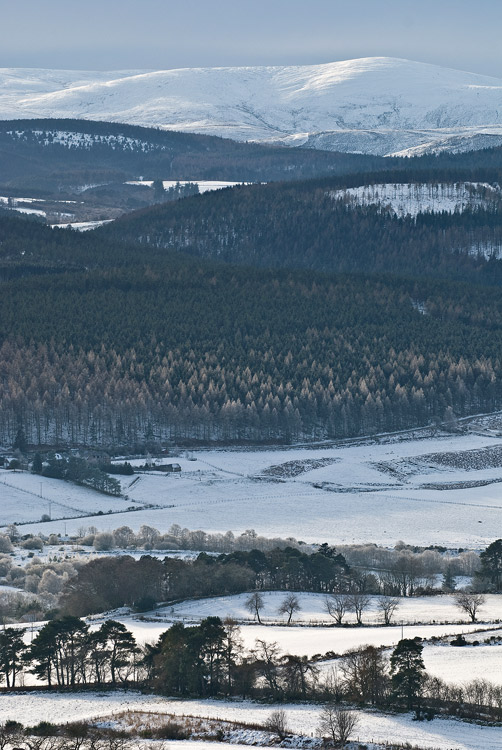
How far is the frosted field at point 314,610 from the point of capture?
9212 cm

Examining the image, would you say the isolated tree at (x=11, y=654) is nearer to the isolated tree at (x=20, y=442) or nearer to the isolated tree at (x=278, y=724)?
the isolated tree at (x=278, y=724)

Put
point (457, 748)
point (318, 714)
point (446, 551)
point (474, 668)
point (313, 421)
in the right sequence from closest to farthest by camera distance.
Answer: point (457, 748), point (318, 714), point (474, 668), point (446, 551), point (313, 421)

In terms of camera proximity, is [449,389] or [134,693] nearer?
→ [134,693]

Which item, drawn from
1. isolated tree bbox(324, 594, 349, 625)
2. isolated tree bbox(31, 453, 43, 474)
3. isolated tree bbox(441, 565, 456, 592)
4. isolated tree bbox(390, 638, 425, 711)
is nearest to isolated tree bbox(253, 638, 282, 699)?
isolated tree bbox(390, 638, 425, 711)

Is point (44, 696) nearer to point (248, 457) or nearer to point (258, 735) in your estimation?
point (258, 735)

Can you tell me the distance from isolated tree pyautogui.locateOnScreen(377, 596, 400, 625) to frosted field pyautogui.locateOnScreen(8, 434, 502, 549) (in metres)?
27.0

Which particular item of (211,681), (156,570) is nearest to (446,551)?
(156,570)

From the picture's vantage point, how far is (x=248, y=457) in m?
170

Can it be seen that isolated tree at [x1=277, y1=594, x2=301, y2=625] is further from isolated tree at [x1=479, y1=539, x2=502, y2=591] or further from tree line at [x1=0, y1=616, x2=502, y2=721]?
isolated tree at [x1=479, y1=539, x2=502, y2=591]

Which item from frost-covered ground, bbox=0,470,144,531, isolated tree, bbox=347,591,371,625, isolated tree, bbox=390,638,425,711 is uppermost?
isolated tree, bbox=390,638,425,711

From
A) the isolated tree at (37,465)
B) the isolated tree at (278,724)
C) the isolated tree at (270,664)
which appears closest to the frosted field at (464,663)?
the isolated tree at (270,664)

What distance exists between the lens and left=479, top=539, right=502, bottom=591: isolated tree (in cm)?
10562

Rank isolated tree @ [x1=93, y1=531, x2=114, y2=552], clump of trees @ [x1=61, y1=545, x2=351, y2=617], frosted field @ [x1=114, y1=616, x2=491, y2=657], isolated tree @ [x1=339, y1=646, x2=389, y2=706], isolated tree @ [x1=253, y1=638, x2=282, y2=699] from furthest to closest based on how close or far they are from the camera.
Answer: isolated tree @ [x1=93, y1=531, x2=114, y2=552] → clump of trees @ [x1=61, y1=545, x2=351, y2=617] → frosted field @ [x1=114, y1=616, x2=491, y2=657] → isolated tree @ [x1=253, y1=638, x2=282, y2=699] → isolated tree @ [x1=339, y1=646, x2=389, y2=706]

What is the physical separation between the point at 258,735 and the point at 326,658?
47.2ft
